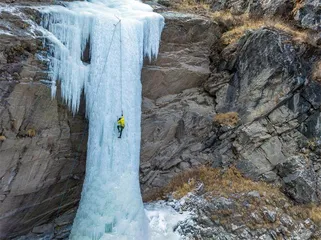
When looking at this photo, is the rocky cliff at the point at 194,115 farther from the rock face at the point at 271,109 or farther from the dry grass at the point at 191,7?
the dry grass at the point at 191,7

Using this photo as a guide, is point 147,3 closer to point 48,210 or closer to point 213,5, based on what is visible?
point 213,5

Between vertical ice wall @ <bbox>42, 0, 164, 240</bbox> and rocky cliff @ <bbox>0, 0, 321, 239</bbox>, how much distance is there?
722mm

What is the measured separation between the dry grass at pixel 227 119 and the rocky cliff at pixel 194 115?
5cm

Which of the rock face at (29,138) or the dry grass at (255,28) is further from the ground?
the dry grass at (255,28)

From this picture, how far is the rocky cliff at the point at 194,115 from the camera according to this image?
10.3 m

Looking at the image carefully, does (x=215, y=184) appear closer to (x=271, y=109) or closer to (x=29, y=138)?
(x=271, y=109)

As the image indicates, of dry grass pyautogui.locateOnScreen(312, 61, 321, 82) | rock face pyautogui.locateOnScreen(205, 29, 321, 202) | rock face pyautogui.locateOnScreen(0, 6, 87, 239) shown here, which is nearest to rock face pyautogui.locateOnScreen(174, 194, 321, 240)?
rock face pyautogui.locateOnScreen(205, 29, 321, 202)

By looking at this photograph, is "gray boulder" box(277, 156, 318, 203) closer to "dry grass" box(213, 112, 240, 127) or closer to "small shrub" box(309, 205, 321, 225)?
"small shrub" box(309, 205, 321, 225)

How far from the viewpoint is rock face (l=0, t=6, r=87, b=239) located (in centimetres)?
995

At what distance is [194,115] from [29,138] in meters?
6.51

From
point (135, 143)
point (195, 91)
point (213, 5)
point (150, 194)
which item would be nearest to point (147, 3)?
point (213, 5)

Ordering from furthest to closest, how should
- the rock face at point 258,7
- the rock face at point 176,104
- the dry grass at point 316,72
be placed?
the rock face at point 258,7 → the rock face at point 176,104 → the dry grass at point 316,72

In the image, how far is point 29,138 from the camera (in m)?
10.4

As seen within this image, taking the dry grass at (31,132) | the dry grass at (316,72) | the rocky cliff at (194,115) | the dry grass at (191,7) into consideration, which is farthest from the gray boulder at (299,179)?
the dry grass at (31,132)
